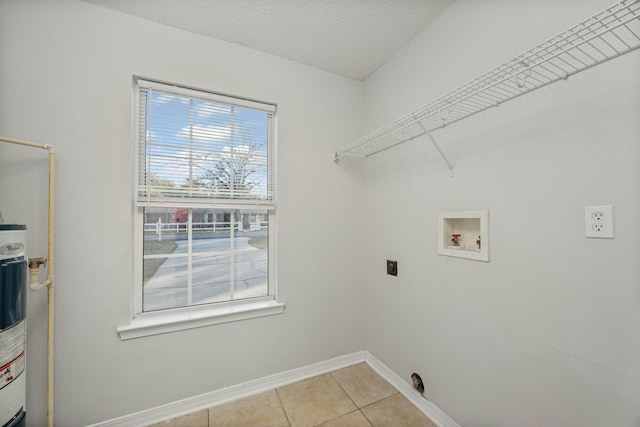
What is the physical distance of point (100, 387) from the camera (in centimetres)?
147

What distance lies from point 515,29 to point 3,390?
2778mm

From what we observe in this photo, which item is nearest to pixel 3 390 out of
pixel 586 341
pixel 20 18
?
pixel 20 18

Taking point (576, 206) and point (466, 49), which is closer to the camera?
point (576, 206)

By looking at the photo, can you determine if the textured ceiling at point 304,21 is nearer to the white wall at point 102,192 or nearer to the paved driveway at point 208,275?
the white wall at point 102,192

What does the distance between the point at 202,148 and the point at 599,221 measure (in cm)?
207

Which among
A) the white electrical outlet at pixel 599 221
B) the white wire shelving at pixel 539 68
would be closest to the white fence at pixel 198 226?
the white wire shelving at pixel 539 68

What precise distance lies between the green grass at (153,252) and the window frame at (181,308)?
27 millimetres

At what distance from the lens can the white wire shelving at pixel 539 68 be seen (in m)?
0.80

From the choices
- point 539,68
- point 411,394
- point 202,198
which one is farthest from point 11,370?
point 539,68

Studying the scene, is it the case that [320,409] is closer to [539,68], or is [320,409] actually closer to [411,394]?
[411,394]

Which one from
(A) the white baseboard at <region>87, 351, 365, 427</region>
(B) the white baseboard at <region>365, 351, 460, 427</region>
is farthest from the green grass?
(B) the white baseboard at <region>365, 351, 460, 427</region>

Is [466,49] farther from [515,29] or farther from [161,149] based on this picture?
[161,149]

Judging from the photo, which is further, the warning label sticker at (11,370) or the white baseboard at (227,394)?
the white baseboard at (227,394)

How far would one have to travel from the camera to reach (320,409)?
1680 millimetres
